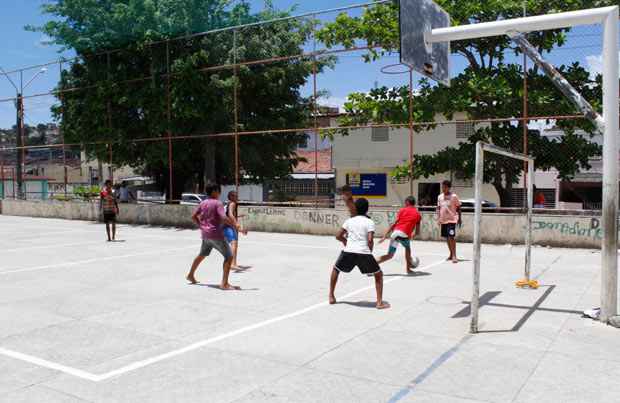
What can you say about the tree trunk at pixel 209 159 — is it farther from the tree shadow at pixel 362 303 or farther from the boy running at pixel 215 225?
the tree shadow at pixel 362 303

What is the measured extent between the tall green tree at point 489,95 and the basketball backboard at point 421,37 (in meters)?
6.53

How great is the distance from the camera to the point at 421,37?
28.6ft

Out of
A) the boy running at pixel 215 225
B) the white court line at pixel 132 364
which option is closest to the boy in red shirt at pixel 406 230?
the boy running at pixel 215 225

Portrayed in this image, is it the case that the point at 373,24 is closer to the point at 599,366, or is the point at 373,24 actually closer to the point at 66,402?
the point at 599,366

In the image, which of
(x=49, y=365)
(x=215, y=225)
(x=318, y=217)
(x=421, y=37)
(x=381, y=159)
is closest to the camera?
(x=49, y=365)

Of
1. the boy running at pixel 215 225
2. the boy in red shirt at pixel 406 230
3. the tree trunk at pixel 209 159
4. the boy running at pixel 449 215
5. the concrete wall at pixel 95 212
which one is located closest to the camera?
the boy running at pixel 215 225

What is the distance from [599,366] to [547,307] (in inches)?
103

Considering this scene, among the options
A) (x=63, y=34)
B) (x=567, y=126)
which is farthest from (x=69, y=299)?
(x=63, y=34)

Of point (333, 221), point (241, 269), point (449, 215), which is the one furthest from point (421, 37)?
point (333, 221)

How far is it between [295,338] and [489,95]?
36.4 ft

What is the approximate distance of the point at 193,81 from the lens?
843 inches

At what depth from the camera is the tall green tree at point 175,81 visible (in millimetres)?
21844

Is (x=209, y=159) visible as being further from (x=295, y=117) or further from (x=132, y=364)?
(x=132, y=364)

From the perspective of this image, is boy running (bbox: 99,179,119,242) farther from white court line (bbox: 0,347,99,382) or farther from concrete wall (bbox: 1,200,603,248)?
white court line (bbox: 0,347,99,382)
